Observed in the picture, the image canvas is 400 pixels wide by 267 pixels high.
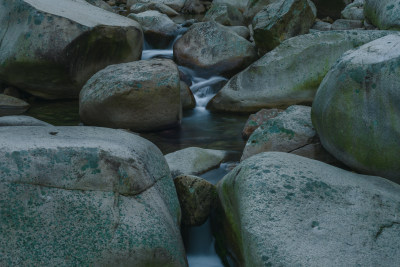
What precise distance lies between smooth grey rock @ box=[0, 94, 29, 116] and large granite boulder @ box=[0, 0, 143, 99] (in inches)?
12.2

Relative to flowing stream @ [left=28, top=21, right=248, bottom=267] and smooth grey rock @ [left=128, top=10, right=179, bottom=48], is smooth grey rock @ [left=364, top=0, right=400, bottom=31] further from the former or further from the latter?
smooth grey rock @ [left=128, top=10, right=179, bottom=48]

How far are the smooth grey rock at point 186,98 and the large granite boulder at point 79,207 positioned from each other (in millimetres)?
4168

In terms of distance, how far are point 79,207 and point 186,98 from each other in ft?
14.9

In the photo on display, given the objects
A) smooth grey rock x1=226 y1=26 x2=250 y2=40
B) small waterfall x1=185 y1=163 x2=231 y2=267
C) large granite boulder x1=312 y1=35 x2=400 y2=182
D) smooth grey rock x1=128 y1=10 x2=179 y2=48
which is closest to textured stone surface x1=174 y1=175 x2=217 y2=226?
small waterfall x1=185 y1=163 x2=231 y2=267

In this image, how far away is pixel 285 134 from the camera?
13.7 ft

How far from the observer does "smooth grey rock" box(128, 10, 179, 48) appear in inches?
380

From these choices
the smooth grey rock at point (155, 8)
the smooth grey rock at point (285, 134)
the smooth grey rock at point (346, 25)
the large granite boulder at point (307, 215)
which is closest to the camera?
the large granite boulder at point (307, 215)

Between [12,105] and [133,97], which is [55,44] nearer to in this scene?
[12,105]

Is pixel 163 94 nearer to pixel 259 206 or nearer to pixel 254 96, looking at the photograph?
pixel 254 96

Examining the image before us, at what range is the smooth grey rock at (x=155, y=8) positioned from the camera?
47.2 ft

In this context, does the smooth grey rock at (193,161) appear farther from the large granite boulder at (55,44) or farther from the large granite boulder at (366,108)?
the large granite boulder at (55,44)

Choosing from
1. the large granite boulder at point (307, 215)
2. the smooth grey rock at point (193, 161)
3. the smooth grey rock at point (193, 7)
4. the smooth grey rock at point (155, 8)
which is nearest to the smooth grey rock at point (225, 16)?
the smooth grey rock at point (155, 8)

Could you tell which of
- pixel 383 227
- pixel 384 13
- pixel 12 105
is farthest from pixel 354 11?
pixel 383 227

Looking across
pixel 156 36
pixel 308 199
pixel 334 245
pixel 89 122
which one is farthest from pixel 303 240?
pixel 156 36
